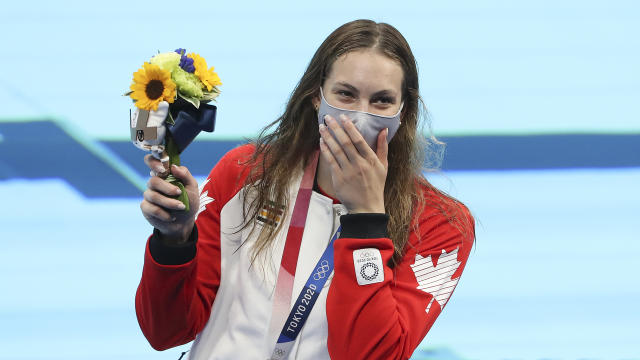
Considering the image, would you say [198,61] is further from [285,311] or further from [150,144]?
[285,311]

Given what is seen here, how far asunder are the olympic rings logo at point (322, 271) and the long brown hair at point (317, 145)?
13 cm

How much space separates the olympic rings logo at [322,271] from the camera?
169cm

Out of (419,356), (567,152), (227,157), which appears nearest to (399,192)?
(227,157)

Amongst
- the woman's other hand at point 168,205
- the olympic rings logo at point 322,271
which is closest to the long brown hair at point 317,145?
the olympic rings logo at point 322,271

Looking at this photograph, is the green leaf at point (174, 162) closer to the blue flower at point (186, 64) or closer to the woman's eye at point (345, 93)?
the blue flower at point (186, 64)

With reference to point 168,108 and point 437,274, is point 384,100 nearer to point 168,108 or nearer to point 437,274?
point 437,274

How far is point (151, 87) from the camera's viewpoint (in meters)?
1.43

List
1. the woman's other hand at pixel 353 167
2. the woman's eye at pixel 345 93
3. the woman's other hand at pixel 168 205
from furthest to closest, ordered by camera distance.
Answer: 1. the woman's eye at pixel 345 93
2. the woman's other hand at pixel 353 167
3. the woman's other hand at pixel 168 205

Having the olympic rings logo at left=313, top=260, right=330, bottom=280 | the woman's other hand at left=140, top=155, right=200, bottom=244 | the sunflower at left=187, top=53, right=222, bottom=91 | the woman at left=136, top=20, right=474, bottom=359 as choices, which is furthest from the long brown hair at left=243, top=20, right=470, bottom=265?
the sunflower at left=187, top=53, right=222, bottom=91

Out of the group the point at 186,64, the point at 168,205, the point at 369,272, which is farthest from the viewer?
the point at 369,272

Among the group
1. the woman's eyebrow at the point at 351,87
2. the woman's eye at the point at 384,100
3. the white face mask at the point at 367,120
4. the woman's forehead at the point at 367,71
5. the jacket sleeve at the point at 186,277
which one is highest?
the woman's forehead at the point at 367,71

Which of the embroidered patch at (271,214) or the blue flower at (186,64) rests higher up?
the blue flower at (186,64)

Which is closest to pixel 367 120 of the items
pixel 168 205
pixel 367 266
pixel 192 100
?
pixel 367 266

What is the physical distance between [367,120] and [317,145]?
0.22 m
